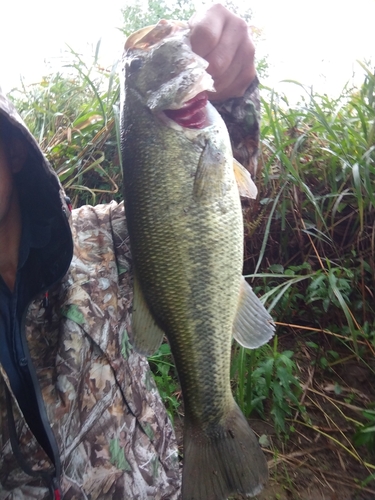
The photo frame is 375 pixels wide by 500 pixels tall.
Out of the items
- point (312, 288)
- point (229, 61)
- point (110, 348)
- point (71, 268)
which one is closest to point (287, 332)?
point (312, 288)

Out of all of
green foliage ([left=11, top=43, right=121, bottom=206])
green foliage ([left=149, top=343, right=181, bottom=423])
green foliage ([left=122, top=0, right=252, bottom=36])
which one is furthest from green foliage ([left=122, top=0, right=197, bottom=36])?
green foliage ([left=149, top=343, right=181, bottom=423])

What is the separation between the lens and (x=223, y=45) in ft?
4.61

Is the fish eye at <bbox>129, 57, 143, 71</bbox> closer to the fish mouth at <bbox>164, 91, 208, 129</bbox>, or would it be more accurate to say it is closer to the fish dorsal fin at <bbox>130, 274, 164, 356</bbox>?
the fish mouth at <bbox>164, 91, 208, 129</bbox>

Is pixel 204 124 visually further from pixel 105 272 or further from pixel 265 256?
pixel 265 256

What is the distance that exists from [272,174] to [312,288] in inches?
32.7

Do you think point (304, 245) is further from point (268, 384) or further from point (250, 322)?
point (250, 322)

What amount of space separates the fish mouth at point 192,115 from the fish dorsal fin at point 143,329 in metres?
0.56

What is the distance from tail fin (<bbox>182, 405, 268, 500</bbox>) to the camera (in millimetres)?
1317

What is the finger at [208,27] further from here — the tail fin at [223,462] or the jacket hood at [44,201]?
the tail fin at [223,462]

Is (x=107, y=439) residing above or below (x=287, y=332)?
above

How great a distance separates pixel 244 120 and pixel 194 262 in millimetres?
644

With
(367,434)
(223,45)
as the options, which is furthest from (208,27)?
(367,434)

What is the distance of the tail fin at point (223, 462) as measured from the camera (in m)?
1.32

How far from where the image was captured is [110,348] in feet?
5.23
